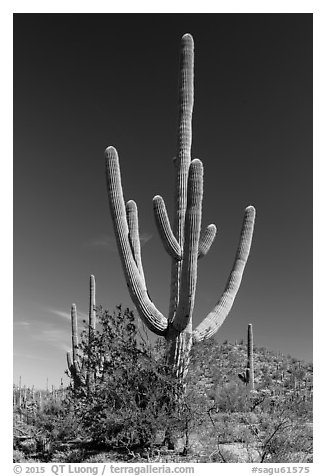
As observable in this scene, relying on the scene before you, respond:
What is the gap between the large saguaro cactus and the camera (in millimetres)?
9328

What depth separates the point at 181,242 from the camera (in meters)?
10.5

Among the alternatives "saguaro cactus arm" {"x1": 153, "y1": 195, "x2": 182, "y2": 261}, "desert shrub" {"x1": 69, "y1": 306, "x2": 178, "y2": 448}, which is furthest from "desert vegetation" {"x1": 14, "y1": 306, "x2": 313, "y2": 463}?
"saguaro cactus arm" {"x1": 153, "y1": 195, "x2": 182, "y2": 261}

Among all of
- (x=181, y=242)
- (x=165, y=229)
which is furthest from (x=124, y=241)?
(x=181, y=242)

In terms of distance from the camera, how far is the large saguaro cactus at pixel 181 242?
367 inches

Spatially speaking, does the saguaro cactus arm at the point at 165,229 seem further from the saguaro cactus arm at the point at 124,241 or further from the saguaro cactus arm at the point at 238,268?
the saguaro cactus arm at the point at 238,268

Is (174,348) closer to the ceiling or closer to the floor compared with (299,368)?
closer to the ceiling

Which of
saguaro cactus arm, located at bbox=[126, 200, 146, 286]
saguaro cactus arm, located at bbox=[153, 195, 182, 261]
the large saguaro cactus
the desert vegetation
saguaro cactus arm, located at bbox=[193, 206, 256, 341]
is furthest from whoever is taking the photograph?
saguaro cactus arm, located at bbox=[126, 200, 146, 286]

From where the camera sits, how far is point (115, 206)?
1072cm

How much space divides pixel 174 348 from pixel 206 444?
1.91 m

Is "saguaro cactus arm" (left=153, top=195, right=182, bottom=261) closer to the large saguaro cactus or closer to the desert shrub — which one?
the large saguaro cactus
